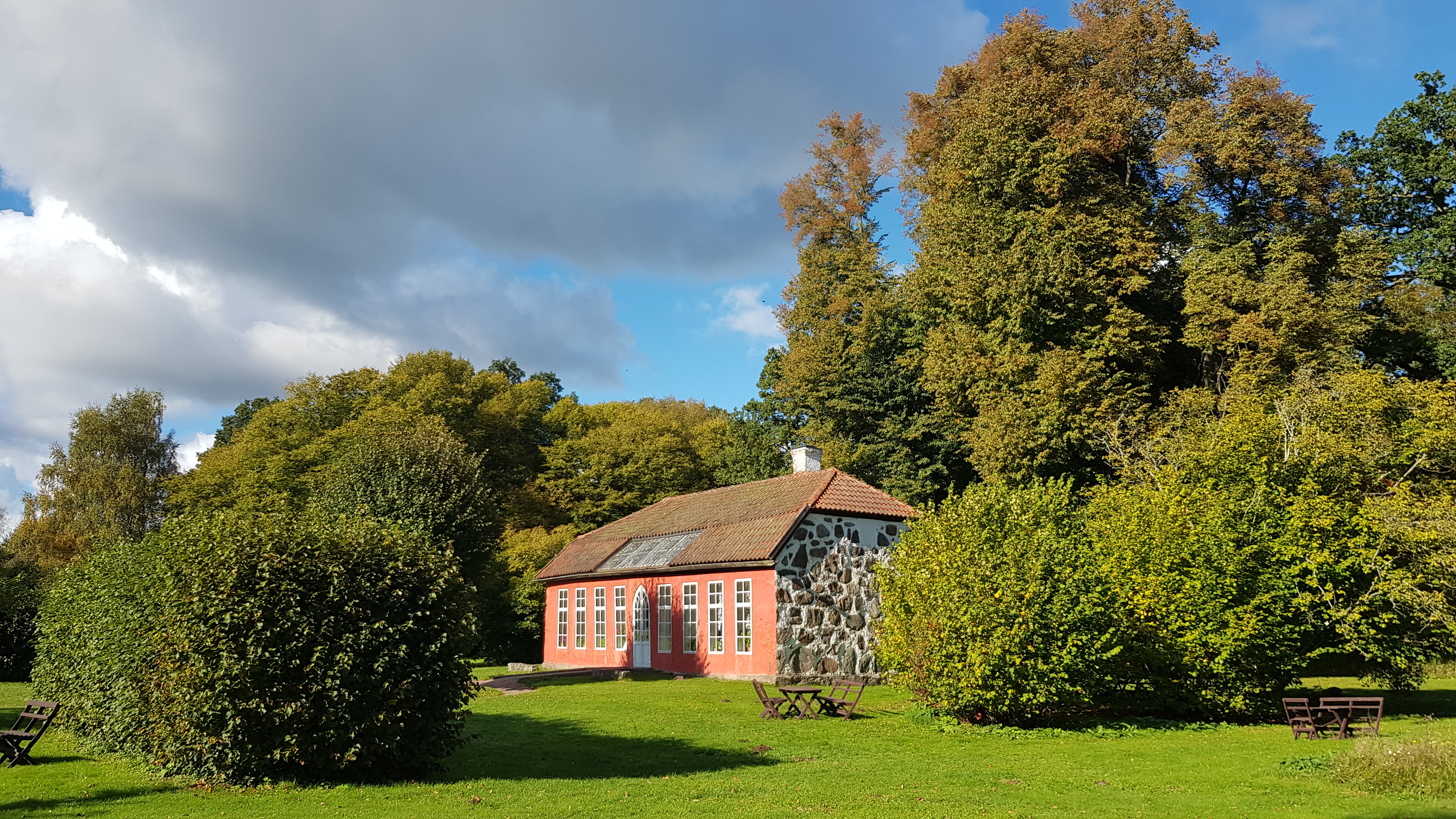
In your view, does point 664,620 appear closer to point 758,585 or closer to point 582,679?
point 582,679

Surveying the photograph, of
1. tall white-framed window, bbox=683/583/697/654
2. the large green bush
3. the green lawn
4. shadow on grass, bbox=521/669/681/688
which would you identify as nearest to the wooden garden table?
the green lawn

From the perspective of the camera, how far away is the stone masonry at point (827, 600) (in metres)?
21.5

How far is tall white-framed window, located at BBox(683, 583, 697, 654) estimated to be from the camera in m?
24.0

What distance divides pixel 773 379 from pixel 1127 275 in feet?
59.3

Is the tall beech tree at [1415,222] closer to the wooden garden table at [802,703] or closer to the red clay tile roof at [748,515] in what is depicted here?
the red clay tile roof at [748,515]

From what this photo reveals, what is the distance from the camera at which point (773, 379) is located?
4206 cm

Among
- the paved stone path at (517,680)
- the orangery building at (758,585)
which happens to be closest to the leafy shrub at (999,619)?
the orangery building at (758,585)

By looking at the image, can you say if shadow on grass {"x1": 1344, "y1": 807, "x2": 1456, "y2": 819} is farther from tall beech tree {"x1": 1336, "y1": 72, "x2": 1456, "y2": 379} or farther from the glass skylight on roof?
tall beech tree {"x1": 1336, "y1": 72, "x2": 1456, "y2": 379}

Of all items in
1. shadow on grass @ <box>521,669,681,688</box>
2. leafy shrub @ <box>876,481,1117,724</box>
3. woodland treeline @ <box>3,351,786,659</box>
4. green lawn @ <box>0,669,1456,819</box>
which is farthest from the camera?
woodland treeline @ <box>3,351,786,659</box>

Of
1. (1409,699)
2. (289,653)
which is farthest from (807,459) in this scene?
(289,653)

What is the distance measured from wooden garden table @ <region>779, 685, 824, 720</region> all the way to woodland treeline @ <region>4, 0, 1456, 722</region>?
1.77 meters

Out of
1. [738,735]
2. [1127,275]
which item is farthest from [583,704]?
[1127,275]

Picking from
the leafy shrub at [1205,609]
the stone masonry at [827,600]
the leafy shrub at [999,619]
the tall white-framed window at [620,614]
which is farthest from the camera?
the tall white-framed window at [620,614]

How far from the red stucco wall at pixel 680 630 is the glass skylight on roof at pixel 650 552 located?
0.43 metres
